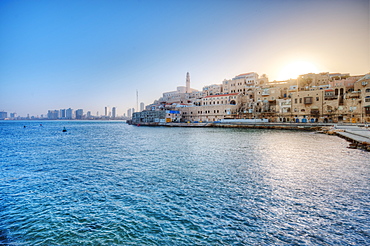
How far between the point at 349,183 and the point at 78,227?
464 inches

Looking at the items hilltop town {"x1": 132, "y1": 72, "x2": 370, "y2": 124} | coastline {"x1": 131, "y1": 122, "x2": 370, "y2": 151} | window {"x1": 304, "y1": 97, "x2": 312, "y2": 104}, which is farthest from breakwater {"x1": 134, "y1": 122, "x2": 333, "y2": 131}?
window {"x1": 304, "y1": 97, "x2": 312, "y2": 104}

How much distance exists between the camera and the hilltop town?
46.1m

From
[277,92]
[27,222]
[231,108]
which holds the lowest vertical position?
[27,222]

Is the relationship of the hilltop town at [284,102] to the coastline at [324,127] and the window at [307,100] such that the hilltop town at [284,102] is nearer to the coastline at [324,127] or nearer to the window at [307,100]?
the window at [307,100]

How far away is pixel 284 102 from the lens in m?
55.2

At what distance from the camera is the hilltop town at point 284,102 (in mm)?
46094

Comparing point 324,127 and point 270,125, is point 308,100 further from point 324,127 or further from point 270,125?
point 324,127

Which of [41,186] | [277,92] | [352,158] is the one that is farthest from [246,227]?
[277,92]

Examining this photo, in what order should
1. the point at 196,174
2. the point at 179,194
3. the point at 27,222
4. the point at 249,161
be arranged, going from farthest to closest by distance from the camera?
the point at 249,161, the point at 196,174, the point at 179,194, the point at 27,222

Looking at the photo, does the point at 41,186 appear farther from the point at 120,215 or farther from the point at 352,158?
the point at 352,158

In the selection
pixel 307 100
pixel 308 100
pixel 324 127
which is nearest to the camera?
pixel 324 127

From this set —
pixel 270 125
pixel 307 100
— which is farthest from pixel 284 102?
pixel 270 125

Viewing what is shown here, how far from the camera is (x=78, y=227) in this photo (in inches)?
227

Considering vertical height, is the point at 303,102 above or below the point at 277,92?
below
